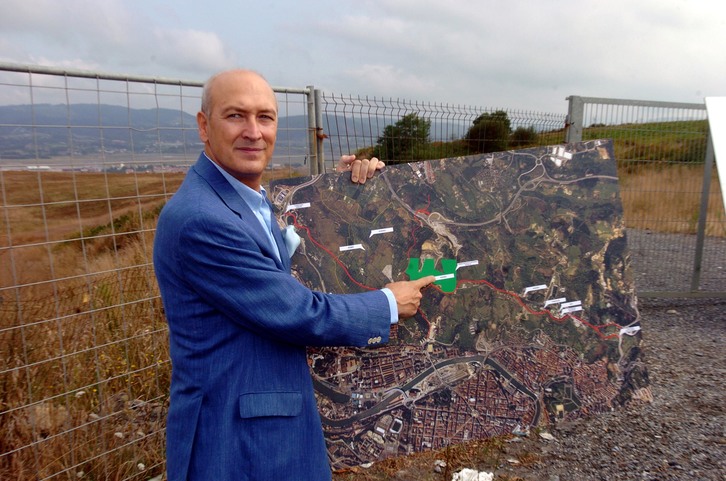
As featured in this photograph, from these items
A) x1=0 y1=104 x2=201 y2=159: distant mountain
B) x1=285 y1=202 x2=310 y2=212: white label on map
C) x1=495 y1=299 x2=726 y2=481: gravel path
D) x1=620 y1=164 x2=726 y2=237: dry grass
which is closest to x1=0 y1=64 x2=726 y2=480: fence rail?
x1=0 y1=104 x2=201 y2=159: distant mountain

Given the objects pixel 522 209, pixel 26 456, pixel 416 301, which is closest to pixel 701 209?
pixel 522 209

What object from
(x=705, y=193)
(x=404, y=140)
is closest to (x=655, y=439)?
(x=404, y=140)

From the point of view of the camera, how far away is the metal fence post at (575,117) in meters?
5.42

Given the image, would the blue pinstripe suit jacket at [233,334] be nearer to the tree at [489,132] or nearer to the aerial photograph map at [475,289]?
the aerial photograph map at [475,289]

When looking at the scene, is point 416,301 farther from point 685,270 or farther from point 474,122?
point 685,270

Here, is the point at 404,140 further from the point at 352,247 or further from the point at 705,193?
the point at 705,193

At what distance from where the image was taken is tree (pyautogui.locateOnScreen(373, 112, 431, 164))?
14.9ft

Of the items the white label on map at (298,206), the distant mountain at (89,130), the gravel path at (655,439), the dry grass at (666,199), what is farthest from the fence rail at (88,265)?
the dry grass at (666,199)

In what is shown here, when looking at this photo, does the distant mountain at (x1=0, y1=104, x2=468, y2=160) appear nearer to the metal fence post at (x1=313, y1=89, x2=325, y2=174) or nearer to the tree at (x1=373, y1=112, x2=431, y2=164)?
the metal fence post at (x1=313, y1=89, x2=325, y2=174)

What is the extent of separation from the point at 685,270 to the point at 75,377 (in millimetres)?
6997

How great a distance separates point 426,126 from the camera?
188 inches

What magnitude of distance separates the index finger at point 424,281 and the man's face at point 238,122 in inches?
30.5

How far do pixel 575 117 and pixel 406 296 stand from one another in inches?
169

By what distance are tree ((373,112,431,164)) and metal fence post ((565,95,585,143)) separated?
1.69m
